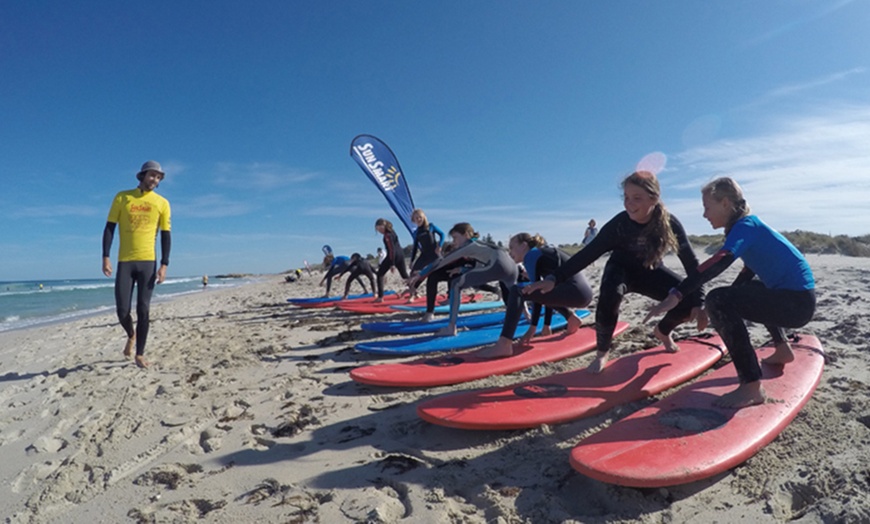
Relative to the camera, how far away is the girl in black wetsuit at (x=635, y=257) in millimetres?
2982

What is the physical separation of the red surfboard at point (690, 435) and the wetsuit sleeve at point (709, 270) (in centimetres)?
66

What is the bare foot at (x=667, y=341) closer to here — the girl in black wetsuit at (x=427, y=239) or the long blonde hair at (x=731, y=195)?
the long blonde hair at (x=731, y=195)

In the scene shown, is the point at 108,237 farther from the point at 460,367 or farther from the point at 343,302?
the point at 343,302

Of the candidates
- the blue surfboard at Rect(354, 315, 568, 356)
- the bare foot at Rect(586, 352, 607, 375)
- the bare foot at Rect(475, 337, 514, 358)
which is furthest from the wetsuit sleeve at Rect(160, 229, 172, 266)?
the bare foot at Rect(586, 352, 607, 375)

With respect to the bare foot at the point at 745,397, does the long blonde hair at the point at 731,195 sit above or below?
above

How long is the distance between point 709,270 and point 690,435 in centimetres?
86

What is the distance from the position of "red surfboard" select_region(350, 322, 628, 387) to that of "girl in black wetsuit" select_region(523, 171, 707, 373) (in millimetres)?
645

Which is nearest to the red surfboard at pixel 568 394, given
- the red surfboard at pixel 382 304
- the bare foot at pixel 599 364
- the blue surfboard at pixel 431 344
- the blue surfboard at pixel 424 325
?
the bare foot at pixel 599 364

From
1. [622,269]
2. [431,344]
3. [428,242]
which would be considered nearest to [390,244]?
[428,242]

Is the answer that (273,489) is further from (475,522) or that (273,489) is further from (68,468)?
(68,468)

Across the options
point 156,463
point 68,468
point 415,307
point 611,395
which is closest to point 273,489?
point 156,463

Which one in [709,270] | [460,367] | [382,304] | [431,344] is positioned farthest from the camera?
[382,304]

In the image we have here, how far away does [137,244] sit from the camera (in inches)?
165

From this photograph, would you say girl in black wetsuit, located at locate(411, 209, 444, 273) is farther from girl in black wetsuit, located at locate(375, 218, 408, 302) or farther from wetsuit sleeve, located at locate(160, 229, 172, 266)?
wetsuit sleeve, located at locate(160, 229, 172, 266)
